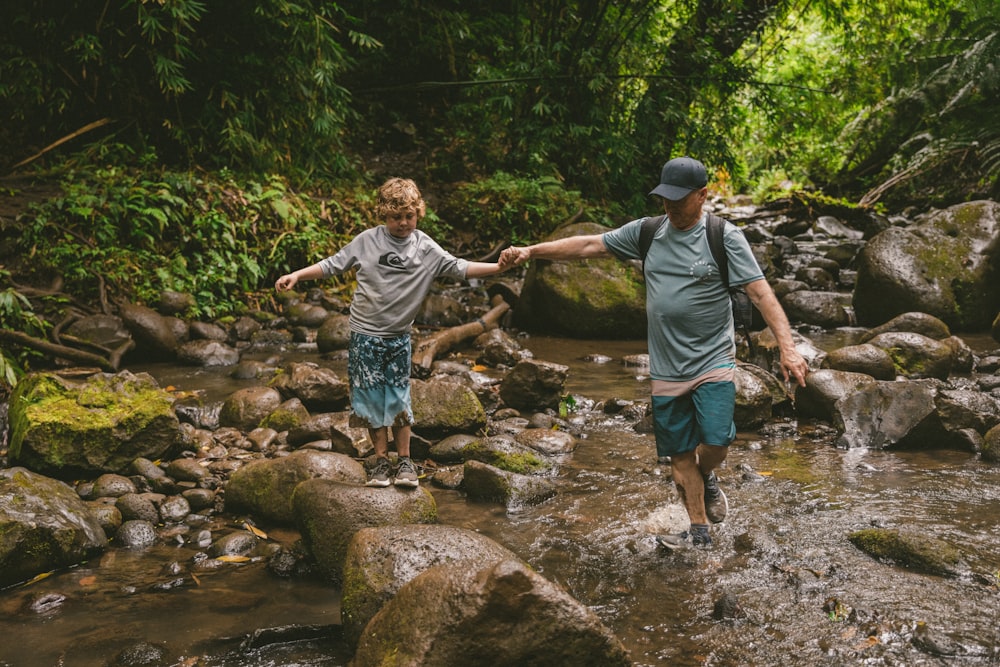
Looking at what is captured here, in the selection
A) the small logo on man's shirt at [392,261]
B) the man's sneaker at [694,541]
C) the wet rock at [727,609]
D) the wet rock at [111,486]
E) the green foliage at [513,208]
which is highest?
the green foliage at [513,208]

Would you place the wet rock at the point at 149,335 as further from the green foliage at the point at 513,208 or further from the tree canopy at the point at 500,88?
the green foliage at the point at 513,208

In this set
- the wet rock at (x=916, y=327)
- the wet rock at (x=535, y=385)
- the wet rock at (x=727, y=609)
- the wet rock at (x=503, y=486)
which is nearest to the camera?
the wet rock at (x=727, y=609)

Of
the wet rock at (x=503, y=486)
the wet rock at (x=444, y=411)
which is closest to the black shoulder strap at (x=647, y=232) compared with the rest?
the wet rock at (x=503, y=486)

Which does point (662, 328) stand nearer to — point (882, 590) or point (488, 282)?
point (882, 590)

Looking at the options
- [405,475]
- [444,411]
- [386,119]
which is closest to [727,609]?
[405,475]

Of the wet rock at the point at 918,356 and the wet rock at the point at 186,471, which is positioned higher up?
the wet rock at the point at 918,356

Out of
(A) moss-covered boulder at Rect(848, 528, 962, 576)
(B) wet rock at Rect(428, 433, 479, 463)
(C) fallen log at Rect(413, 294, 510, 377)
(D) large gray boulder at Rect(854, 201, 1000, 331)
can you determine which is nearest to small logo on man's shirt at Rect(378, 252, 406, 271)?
(B) wet rock at Rect(428, 433, 479, 463)

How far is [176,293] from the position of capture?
970cm

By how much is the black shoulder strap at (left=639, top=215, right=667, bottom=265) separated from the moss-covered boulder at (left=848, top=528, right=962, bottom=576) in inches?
74.9

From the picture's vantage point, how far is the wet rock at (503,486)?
4.99 m

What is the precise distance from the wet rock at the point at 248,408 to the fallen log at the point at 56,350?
6.53 ft

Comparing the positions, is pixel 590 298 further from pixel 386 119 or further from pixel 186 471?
pixel 386 119

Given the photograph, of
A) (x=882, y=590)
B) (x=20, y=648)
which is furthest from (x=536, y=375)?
(x=20, y=648)

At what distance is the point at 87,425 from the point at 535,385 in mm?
3609
